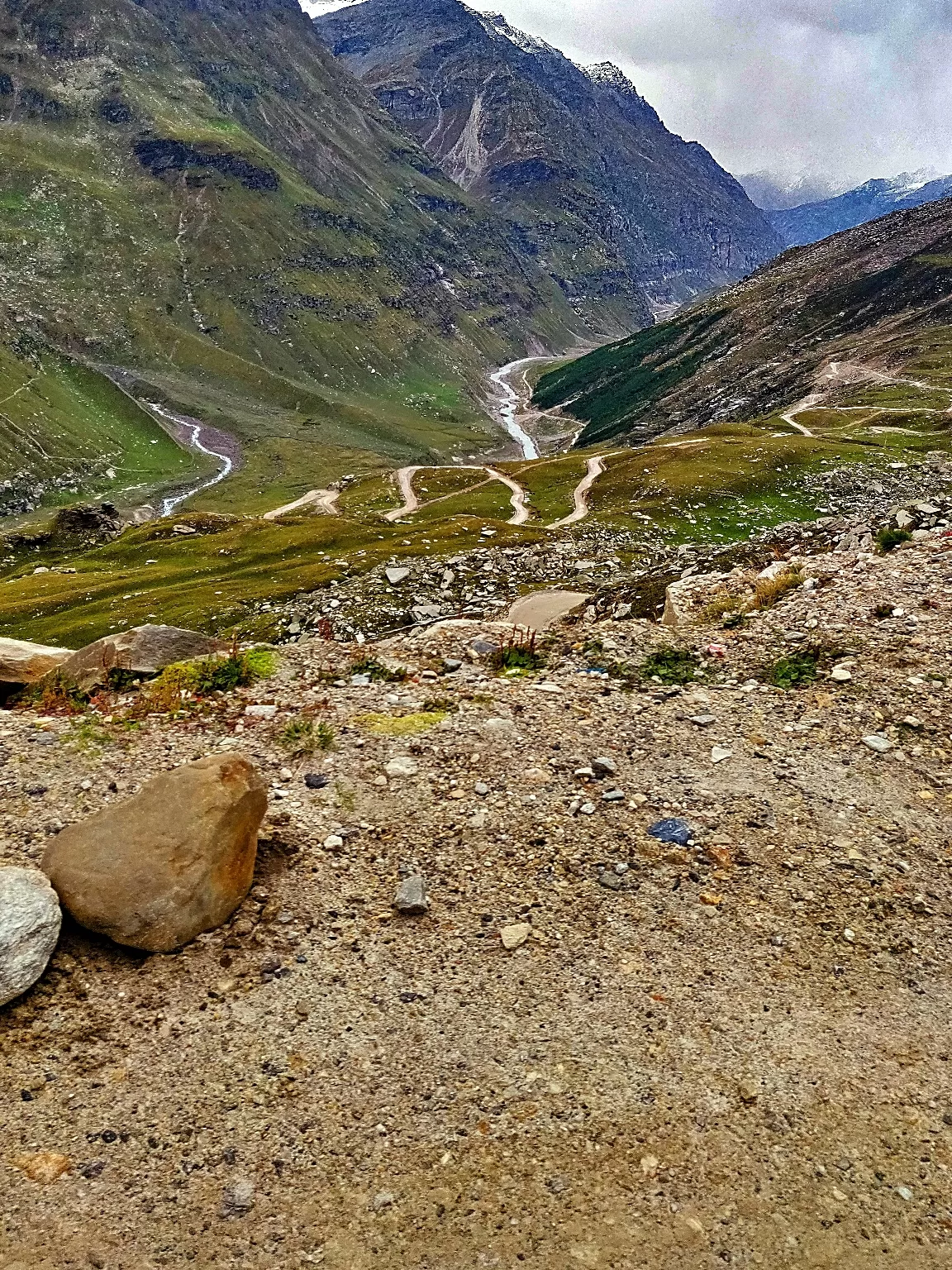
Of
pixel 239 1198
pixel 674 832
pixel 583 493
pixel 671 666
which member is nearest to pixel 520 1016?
pixel 239 1198

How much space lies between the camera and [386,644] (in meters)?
17.8

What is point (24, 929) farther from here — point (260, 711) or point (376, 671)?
point (376, 671)

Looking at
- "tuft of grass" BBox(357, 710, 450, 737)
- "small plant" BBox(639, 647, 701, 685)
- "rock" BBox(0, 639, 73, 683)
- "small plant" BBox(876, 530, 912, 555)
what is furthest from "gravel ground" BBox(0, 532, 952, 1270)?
"small plant" BBox(876, 530, 912, 555)

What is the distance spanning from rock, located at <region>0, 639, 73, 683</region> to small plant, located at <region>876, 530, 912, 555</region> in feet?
73.8

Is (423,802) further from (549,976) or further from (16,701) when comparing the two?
(16,701)

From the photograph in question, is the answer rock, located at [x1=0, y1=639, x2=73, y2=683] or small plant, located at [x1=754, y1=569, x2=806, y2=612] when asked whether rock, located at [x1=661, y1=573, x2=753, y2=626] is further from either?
rock, located at [x1=0, y1=639, x2=73, y2=683]

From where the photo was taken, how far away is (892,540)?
21766 mm

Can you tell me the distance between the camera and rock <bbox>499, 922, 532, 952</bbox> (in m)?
8.84

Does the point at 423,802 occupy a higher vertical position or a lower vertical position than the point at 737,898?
higher

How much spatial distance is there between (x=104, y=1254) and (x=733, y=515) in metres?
75.5

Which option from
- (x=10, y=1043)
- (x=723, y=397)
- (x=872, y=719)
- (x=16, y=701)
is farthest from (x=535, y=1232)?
(x=723, y=397)

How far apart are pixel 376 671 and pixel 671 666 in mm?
6424

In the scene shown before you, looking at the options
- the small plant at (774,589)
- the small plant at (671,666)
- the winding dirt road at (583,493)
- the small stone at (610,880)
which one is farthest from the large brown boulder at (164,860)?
the winding dirt road at (583,493)

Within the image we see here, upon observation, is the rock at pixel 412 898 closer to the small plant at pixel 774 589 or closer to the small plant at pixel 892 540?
the small plant at pixel 774 589
